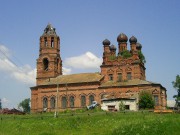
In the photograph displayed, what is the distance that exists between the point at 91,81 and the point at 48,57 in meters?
11.6

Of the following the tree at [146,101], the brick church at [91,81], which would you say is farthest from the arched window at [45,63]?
the tree at [146,101]

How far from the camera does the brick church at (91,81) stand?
53469 millimetres

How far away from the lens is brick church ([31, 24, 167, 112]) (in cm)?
5347

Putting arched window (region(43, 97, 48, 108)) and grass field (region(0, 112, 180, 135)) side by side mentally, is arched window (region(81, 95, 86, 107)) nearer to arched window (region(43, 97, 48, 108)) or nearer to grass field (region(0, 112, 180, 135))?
arched window (region(43, 97, 48, 108))

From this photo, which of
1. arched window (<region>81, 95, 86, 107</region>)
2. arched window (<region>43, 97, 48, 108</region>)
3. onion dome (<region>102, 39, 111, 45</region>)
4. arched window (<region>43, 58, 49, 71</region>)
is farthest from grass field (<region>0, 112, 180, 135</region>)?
onion dome (<region>102, 39, 111, 45</region>)

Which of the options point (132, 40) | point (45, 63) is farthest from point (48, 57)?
point (132, 40)

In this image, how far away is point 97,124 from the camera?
31.6 meters

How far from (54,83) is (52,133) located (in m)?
28.9

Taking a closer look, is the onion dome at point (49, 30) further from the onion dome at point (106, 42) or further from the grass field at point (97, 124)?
the grass field at point (97, 124)

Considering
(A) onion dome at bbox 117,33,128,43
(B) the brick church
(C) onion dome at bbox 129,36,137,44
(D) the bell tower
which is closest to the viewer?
(B) the brick church

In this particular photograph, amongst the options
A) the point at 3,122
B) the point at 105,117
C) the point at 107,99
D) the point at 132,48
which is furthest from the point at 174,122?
the point at 132,48

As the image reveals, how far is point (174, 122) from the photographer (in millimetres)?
27531

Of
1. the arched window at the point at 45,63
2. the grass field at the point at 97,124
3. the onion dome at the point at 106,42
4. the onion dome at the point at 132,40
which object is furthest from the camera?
the arched window at the point at 45,63

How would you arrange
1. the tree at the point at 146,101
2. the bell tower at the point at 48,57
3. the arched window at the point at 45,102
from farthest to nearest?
the bell tower at the point at 48,57 → the arched window at the point at 45,102 → the tree at the point at 146,101
